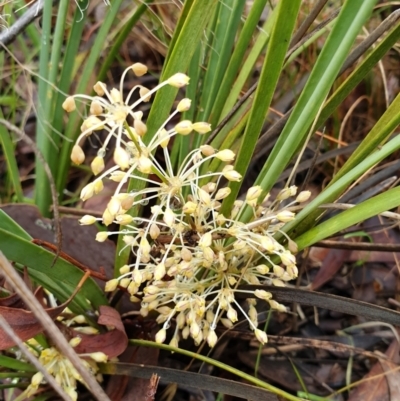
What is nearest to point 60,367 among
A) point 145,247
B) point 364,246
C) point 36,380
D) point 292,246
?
point 36,380

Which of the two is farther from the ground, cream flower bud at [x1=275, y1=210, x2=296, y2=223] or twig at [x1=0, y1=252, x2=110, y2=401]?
cream flower bud at [x1=275, y1=210, x2=296, y2=223]

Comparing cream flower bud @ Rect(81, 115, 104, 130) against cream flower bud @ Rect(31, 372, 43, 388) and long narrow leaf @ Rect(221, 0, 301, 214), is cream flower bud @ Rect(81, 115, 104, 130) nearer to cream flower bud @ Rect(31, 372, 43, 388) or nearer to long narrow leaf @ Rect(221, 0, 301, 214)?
long narrow leaf @ Rect(221, 0, 301, 214)

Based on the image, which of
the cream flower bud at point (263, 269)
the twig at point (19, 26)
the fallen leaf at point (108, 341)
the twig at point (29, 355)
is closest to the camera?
the twig at point (29, 355)

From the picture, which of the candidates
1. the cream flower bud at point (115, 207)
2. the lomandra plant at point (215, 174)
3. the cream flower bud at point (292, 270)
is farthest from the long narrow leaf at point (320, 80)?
the cream flower bud at point (115, 207)

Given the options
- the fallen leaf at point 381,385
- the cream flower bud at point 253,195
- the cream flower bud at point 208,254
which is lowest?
the fallen leaf at point 381,385

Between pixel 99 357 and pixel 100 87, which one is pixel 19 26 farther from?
pixel 99 357

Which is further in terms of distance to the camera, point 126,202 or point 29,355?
point 126,202

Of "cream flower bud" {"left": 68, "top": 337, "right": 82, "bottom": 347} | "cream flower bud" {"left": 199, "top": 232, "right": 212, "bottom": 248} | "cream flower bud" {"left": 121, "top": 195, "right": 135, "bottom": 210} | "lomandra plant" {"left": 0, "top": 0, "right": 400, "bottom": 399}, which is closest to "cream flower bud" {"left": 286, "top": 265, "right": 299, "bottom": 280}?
"lomandra plant" {"left": 0, "top": 0, "right": 400, "bottom": 399}

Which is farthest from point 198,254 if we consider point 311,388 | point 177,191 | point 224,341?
point 311,388

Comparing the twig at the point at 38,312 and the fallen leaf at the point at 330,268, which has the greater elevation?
the twig at the point at 38,312

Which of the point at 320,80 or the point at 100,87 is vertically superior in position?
the point at 320,80

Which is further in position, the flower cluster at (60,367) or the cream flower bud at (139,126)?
the flower cluster at (60,367)

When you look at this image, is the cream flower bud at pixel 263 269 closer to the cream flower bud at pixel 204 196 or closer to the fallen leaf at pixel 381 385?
the cream flower bud at pixel 204 196
